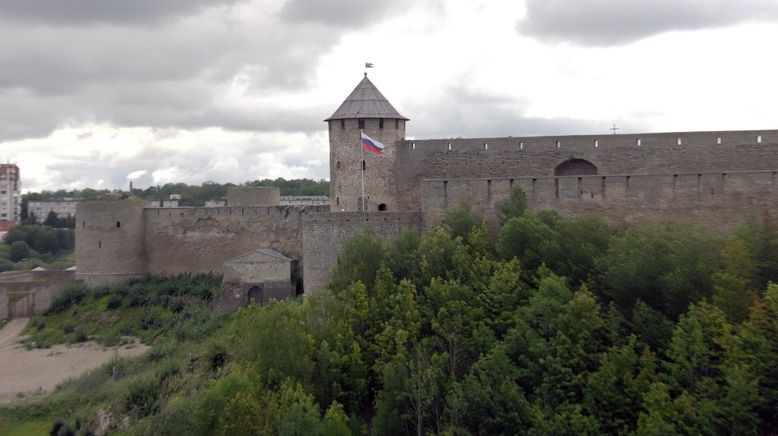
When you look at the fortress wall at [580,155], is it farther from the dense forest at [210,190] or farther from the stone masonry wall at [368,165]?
the dense forest at [210,190]

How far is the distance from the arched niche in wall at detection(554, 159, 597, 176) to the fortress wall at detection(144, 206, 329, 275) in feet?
30.6

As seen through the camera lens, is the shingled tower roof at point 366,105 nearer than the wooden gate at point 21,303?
Yes

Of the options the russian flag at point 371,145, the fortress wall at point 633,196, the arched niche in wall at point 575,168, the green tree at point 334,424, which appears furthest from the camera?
the russian flag at point 371,145

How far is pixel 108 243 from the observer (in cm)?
3078

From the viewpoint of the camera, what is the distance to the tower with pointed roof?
23.0 meters

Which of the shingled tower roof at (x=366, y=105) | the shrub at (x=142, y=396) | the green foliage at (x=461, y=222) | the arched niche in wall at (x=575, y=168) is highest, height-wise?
the shingled tower roof at (x=366, y=105)

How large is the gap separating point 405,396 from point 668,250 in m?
5.70

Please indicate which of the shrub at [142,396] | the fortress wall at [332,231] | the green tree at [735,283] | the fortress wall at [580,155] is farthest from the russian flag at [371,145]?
the green tree at [735,283]

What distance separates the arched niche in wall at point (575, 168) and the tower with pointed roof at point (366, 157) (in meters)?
4.32

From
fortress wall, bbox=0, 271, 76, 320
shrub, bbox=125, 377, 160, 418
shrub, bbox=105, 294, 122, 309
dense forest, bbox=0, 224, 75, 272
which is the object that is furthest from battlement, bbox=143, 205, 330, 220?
dense forest, bbox=0, 224, 75, 272

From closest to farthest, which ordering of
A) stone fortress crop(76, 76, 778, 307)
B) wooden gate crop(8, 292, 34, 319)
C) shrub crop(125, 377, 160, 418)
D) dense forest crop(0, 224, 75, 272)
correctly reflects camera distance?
1. stone fortress crop(76, 76, 778, 307)
2. shrub crop(125, 377, 160, 418)
3. wooden gate crop(8, 292, 34, 319)
4. dense forest crop(0, 224, 75, 272)

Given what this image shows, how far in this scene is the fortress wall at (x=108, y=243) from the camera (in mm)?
30844

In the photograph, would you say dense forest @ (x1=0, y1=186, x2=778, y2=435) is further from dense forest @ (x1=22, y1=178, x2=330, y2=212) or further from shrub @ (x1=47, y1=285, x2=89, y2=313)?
dense forest @ (x1=22, y1=178, x2=330, y2=212)

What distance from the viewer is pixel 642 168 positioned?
21953 mm
